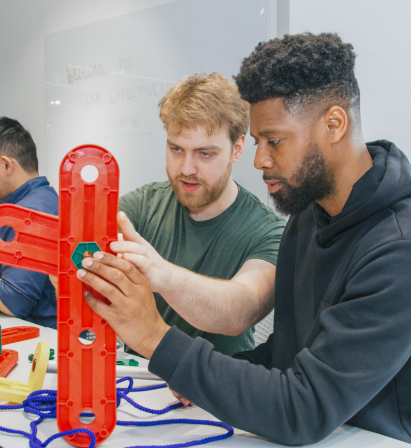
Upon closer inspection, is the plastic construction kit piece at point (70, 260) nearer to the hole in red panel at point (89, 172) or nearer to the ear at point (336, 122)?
the hole in red panel at point (89, 172)

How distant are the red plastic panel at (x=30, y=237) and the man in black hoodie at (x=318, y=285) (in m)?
0.11

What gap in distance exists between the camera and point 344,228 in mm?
862

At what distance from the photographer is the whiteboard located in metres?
2.03

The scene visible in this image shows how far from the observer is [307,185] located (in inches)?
35.8

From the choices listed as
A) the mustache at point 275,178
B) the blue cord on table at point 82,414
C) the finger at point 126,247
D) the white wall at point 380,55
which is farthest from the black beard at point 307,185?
the white wall at point 380,55

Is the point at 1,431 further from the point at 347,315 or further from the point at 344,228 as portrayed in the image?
the point at 344,228

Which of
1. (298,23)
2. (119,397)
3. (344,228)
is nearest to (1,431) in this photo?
(119,397)

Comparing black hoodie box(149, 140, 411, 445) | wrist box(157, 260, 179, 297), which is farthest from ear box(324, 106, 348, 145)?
wrist box(157, 260, 179, 297)

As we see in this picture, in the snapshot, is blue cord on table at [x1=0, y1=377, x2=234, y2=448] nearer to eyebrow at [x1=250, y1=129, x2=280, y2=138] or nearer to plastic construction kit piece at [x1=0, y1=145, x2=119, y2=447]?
plastic construction kit piece at [x1=0, y1=145, x2=119, y2=447]

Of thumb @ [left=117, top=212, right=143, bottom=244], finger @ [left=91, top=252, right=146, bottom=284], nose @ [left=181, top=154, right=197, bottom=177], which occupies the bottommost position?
finger @ [left=91, top=252, right=146, bottom=284]

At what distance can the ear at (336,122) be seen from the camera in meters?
0.89

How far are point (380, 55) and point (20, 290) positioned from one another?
5.09ft

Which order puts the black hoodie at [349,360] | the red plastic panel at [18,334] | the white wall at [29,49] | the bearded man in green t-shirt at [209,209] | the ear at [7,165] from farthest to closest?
the white wall at [29,49]
the ear at [7,165]
the bearded man in green t-shirt at [209,209]
the red plastic panel at [18,334]
the black hoodie at [349,360]

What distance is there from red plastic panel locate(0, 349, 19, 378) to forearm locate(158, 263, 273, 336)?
41 cm
